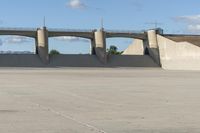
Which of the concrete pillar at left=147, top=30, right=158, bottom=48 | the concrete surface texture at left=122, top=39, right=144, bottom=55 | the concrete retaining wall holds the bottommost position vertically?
the concrete retaining wall

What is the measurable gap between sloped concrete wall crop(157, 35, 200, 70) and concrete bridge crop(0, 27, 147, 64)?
24.7 ft

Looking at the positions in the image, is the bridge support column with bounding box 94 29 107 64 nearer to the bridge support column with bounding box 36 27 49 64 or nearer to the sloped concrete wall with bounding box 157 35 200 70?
the bridge support column with bounding box 36 27 49 64

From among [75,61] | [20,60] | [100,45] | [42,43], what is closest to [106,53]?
[100,45]

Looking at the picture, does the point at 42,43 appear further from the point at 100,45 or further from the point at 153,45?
the point at 153,45

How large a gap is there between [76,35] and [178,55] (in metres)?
23.0

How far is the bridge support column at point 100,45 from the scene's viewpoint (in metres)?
110

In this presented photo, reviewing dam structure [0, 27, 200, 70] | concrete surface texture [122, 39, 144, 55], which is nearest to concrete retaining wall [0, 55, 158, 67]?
dam structure [0, 27, 200, 70]

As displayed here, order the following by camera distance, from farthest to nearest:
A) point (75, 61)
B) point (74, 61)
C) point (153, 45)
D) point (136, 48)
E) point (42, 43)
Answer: point (136, 48) < point (153, 45) < point (42, 43) < point (75, 61) < point (74, 61)

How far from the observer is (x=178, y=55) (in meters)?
103

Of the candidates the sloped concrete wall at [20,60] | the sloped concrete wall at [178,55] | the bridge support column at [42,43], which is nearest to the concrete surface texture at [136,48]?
the sloped concrete wall at [178,55]

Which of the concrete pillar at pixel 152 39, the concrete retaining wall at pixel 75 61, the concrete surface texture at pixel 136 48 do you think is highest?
the concrete pillar at pixel 152 39

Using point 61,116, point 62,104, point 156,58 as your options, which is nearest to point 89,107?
point 62,104

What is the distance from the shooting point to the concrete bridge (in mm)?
108000

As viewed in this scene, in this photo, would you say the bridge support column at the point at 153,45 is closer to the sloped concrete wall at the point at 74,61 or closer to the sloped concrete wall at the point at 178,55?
the sloped concrete wall at the point at 178,55
